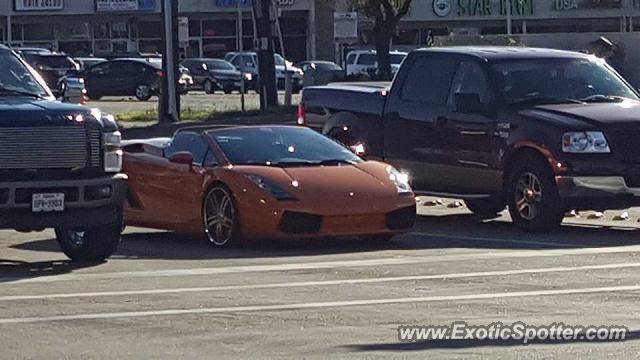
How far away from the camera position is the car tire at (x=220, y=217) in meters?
15.0

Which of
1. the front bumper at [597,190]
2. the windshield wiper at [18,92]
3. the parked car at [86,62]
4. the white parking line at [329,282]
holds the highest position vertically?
the windshield wiper at [18,92]

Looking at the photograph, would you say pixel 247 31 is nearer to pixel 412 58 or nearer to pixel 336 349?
pixel 412 58

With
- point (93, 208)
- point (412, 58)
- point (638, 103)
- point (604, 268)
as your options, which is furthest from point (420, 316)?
point (412, 58)

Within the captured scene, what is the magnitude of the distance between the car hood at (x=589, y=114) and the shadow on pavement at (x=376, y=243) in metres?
1.19

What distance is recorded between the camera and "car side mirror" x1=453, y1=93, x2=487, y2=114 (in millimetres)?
16938

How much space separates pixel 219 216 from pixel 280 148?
3.58ft

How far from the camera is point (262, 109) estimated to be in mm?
37875

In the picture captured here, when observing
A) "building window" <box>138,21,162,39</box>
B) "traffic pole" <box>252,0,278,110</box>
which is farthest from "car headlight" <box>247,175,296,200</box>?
"building window" <box>138,21,162,39</box>

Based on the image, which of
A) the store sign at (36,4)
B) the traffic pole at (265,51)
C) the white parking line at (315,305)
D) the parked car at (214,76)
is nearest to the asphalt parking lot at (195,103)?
the parked car at (214,76)

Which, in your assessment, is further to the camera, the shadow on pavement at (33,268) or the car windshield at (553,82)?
the car windshield at (553,82)

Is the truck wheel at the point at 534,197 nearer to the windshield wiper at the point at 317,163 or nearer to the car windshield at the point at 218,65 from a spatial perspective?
the windshield wiper at the point at 317,163

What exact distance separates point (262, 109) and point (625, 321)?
28.2 m

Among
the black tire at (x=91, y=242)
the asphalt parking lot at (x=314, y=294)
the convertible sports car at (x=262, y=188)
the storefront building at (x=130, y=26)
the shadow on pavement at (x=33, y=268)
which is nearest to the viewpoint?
the asphalt parking lot at (x=314, y=294)

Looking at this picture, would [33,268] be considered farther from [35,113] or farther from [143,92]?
[143,92]
